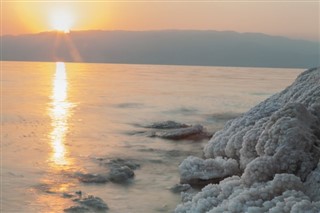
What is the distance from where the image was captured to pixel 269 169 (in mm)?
7016

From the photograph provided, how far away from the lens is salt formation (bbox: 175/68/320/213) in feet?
20.3

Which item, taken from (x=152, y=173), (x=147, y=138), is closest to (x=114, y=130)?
(x=147, y=138)

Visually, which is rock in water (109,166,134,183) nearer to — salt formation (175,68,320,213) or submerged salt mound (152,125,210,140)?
salt formation (175,68,320,213)

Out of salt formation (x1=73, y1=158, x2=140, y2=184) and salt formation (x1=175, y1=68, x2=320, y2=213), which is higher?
salt formation (x1=175, y1=68, x2=320, y2=213)

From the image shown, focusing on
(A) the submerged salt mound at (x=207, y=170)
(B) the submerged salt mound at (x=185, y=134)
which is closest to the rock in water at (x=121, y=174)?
(A) the submerged salt mound at (x=207, y=170)

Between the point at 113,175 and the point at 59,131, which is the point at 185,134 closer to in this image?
the point at 59,131

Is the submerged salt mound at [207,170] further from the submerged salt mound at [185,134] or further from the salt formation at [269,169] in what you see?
the submerged salt mound at [185,134]

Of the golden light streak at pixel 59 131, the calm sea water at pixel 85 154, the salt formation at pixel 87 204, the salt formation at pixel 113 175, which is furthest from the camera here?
the golden light streak at pixel 59 131

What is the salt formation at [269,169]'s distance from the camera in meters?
6.18

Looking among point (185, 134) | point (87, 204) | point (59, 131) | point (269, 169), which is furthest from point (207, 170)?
point (59, 131)

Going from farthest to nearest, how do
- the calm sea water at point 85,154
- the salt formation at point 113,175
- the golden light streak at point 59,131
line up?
the golden light streak at point 59,131
the salt formation at point 113,175
the calm sea water at point 85,154

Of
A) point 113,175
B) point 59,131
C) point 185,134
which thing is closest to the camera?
point 113,175

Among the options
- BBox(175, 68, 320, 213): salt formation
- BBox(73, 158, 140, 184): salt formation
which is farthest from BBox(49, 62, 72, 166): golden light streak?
BBox(175, 68, 320, 213): salt formation

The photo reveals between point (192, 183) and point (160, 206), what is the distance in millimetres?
1372
